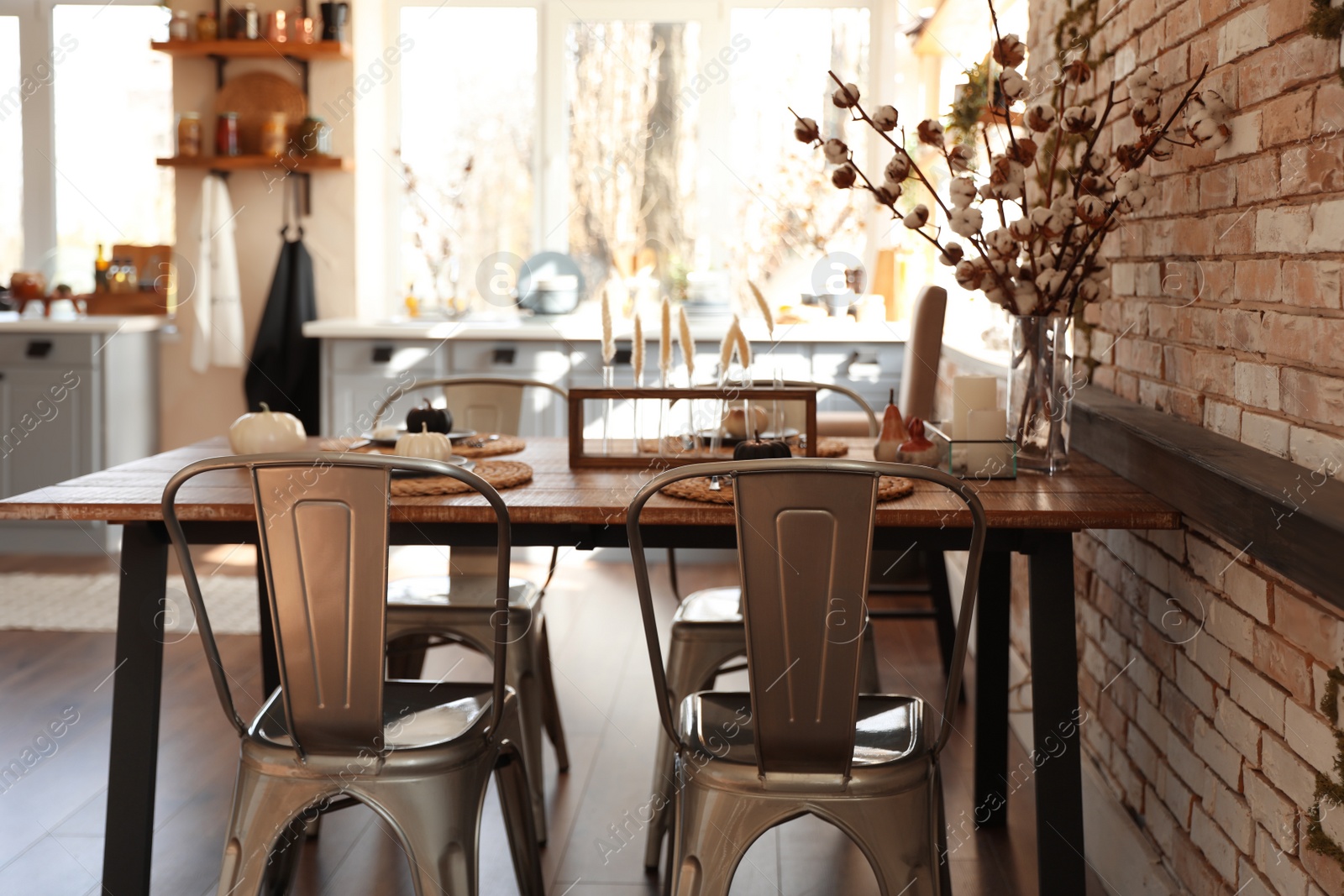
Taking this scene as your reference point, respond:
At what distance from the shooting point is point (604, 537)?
175 centimetres

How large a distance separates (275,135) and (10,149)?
53.7 inches

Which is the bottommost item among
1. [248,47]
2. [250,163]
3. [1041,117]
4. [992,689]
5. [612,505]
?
[992,689]

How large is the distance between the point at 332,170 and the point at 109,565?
5.62 feet

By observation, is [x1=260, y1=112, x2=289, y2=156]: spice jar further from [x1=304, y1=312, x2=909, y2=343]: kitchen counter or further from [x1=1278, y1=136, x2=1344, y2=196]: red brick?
[x1=1278, y1=136, x2=1344, y2=196]: red brick

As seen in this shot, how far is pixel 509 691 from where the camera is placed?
1.79 meters

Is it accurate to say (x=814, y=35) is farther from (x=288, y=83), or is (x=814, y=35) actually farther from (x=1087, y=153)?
(x=1087, y=153)

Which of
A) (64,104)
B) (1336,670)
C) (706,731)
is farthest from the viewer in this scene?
(64,104)

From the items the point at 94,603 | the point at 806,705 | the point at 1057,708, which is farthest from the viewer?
the point at 94,603

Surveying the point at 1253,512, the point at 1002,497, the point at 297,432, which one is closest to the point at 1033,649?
the point at 1002,497

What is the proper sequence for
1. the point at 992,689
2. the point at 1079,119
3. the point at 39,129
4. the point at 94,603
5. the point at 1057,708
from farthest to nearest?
1. the point at 39,129
2. the point at 94,603
3. the point at 992,689
4. the point at 1079,119
5. the point at 1057,708

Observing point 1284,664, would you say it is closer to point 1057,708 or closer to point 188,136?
point 1057,708

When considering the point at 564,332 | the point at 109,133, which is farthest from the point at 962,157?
the point at 109,133

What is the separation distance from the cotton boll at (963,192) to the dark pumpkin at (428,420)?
0.99 metres

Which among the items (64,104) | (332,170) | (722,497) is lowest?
(722,497)
